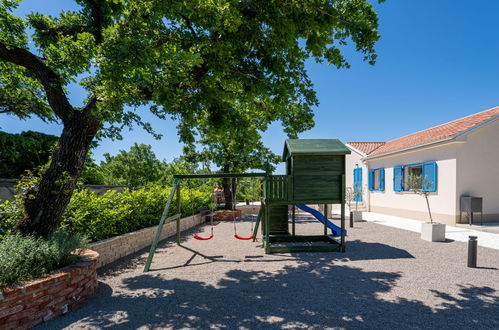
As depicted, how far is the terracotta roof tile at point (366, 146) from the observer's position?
703 inches

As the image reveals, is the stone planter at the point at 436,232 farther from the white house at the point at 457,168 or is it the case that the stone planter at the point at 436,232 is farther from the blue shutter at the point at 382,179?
the blue shutter at the point at 382,179

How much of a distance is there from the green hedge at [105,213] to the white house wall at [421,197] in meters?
11.9

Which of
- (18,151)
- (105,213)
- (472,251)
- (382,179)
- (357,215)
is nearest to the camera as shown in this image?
(472,251)

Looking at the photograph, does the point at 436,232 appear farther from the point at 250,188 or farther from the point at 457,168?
the point at 250,188

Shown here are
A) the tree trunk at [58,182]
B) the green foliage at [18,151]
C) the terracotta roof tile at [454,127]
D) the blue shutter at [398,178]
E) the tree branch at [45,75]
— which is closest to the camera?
the tree trunk at [58,182]

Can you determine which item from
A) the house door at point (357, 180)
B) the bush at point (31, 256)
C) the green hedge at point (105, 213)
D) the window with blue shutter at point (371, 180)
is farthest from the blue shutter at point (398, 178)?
→ the bush at point (31, 256)

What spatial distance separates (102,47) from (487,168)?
46.8ft

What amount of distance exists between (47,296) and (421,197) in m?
13.8

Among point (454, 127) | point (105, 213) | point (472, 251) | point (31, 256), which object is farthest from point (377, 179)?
point (31, 256)

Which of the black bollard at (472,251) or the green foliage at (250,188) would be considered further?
the green foliage at (250,188)

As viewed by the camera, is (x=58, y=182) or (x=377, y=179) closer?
(x=58, y=182)

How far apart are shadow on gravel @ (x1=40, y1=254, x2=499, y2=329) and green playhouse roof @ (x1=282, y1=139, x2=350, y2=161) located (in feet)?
10.6

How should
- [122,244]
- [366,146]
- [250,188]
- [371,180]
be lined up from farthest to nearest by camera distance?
[366,146], [250,188], [371,180], [122,244]

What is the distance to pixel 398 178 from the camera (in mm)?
12953
